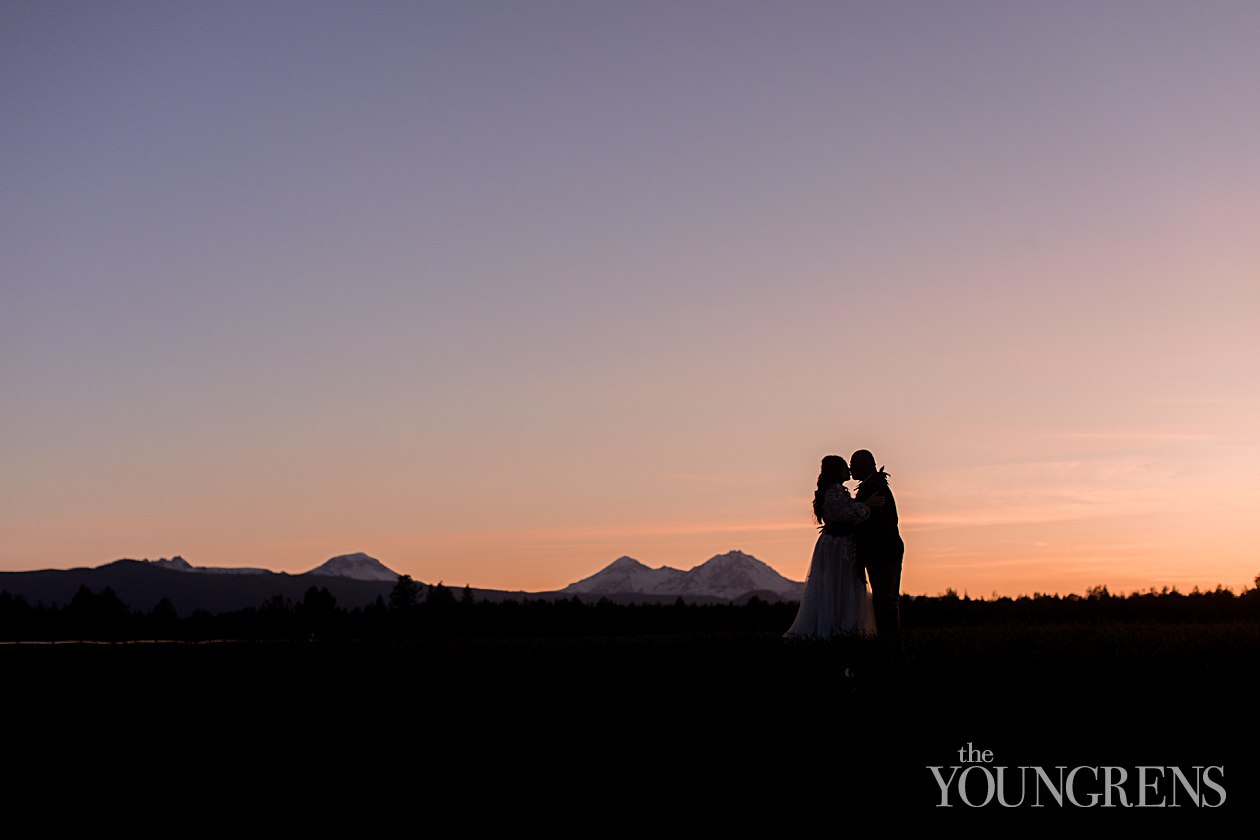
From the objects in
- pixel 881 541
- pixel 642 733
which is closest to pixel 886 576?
pixel 881 541

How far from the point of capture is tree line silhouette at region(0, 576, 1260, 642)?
31.4m

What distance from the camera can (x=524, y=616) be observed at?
1438 inches

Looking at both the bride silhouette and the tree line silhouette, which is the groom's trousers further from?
the tree line silhouette

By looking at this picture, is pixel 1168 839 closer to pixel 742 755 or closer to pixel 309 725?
pixel 742 755

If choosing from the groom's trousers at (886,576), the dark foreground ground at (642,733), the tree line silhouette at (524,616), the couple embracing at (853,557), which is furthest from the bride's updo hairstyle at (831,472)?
the tree line silhouette at (524,616)

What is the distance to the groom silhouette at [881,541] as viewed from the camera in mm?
20312

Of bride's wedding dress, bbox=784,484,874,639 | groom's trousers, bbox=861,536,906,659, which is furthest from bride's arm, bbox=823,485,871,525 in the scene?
groom's trousers, bbox=861,536,906,659

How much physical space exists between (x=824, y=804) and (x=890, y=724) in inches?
78.1

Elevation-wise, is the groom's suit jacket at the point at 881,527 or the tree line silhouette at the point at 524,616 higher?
the groom's suit jacket at the point at 881,527

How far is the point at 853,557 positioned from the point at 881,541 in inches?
41.0

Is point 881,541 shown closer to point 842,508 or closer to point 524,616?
point 842,508

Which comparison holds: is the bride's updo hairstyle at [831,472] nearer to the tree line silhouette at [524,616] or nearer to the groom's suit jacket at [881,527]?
the groom's suit jacket at [881,527]

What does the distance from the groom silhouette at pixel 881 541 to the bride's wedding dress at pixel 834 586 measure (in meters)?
0.35

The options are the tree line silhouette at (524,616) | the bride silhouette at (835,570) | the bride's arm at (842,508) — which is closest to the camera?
the bride's arm at (842,508)
